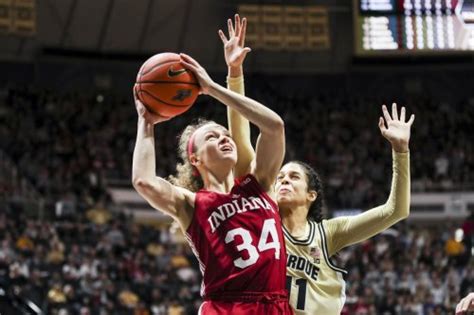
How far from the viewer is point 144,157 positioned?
13.1 feet

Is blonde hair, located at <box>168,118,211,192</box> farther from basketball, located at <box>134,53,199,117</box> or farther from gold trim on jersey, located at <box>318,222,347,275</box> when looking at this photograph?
gold trim on jersey, located at <box>318,222,347,275</box>

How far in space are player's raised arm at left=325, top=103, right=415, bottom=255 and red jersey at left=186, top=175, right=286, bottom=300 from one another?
0.85 meters

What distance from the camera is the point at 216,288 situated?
3986 mm

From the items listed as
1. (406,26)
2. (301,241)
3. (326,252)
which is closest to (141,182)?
(301,241)

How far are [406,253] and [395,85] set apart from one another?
9.62 m

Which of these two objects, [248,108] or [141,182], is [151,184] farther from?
[248,108]

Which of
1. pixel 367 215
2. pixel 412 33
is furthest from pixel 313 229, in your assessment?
pixel 412 33

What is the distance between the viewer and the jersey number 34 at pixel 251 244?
13.0 ft

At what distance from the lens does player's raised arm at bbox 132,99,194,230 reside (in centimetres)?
396

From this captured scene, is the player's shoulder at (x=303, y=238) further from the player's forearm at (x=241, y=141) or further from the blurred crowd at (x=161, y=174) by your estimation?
the blurred crowd at (x=161, y=174)

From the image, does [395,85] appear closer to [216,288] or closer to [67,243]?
[67,243]

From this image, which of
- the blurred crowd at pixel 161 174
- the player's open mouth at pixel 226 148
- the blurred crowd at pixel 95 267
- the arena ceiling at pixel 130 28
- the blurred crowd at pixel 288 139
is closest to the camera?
the player's open mouth at pixel 226 148

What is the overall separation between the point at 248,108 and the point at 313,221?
1319 mm


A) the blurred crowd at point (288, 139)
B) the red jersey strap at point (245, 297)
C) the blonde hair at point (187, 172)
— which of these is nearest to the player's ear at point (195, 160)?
the blonde hair at point (187, 172)
